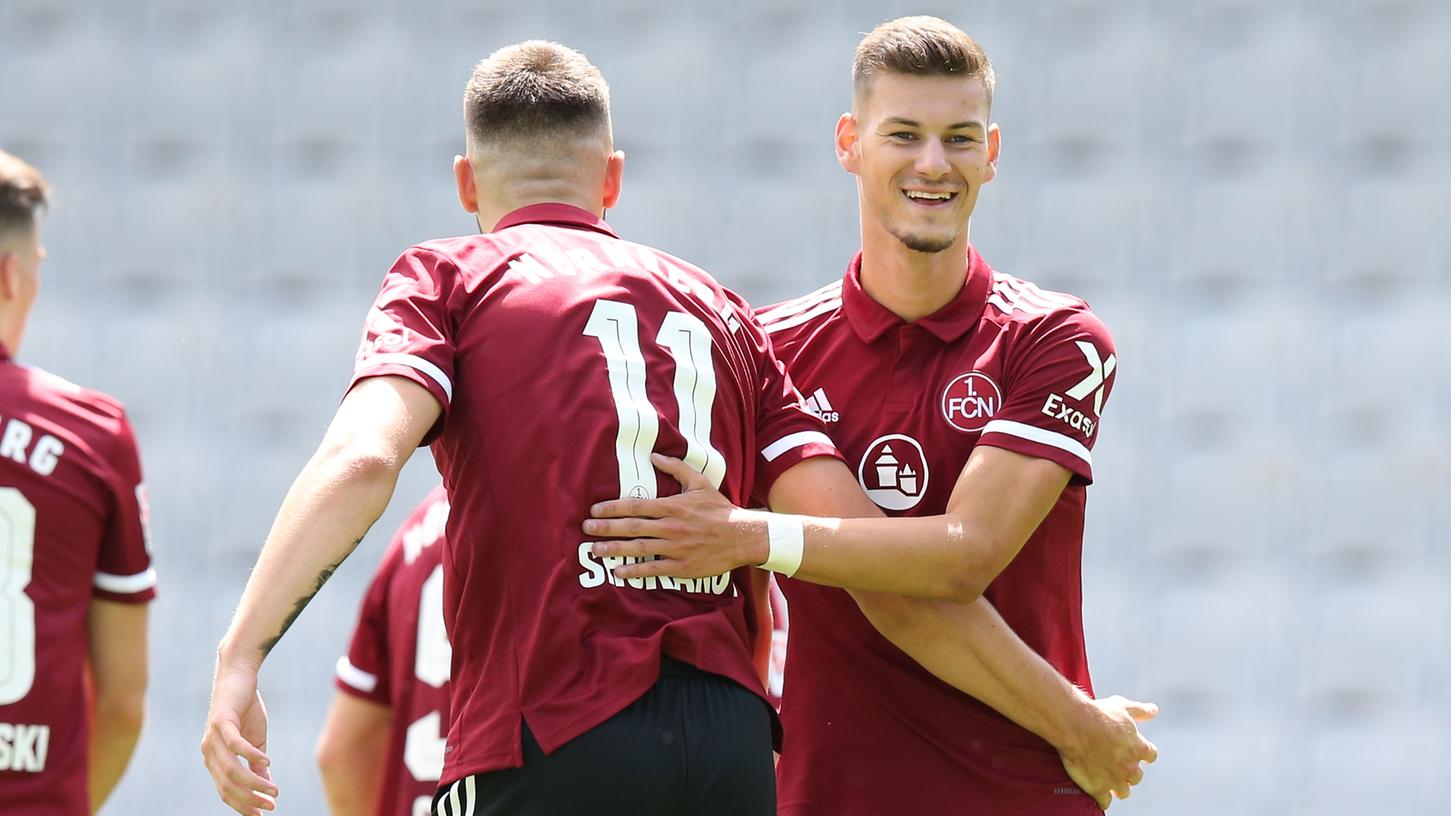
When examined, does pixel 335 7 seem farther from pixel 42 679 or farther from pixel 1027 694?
pixel 1027 694

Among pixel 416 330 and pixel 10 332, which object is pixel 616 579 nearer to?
pixel 416 330

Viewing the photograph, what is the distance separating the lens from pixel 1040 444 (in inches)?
143

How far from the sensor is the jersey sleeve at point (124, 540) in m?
4.72

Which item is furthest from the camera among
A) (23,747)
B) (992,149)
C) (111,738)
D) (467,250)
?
(111,738)

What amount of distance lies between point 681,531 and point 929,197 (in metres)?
1.16

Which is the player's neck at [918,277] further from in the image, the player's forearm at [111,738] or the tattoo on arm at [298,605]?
the player's forearm at [111,738]

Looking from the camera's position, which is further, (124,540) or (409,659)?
(409,659)

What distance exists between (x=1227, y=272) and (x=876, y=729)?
6.23 metres

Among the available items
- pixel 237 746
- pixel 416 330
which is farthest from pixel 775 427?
pixel 237 746

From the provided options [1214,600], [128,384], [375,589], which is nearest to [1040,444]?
[375,589]

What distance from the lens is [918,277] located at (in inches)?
155

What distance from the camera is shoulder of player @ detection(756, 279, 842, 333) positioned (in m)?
4.10

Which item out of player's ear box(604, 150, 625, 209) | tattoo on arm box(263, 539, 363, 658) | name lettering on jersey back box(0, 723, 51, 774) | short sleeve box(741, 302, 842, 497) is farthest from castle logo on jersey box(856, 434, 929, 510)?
name lettering on jersey back box(0, 723, 51, 774)

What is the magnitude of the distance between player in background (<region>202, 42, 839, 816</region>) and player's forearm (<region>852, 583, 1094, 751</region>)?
15.5 inches
